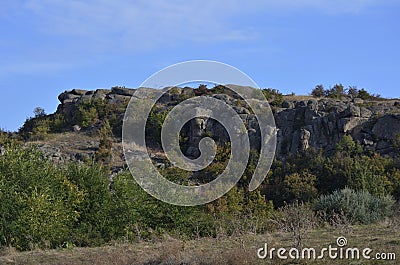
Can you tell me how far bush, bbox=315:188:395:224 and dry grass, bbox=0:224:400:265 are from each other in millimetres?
6340

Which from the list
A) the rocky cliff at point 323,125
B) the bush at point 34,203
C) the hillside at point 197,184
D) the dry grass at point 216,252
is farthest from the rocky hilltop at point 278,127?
the dry grass at point 216,252

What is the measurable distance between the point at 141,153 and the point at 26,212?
9328 millimetres

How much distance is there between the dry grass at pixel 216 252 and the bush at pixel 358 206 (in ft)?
20.8

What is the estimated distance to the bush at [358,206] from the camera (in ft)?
81.9

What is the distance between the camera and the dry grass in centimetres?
1277

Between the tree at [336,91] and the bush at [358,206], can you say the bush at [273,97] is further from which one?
the bush at [358,206]

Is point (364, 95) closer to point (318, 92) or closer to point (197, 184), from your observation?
point (318, 92)

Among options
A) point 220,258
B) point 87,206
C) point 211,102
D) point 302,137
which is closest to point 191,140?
point 211,102

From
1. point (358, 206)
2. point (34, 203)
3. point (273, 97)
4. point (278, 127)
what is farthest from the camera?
point (273, 97)

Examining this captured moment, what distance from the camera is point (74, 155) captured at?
165ft

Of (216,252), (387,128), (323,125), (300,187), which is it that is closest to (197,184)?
(300,187)

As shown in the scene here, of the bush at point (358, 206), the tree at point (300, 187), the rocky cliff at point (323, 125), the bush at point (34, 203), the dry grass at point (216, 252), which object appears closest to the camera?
the dry grass at point (216, 252)

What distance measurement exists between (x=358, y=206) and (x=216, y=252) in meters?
13.0

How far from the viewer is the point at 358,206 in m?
25.5
